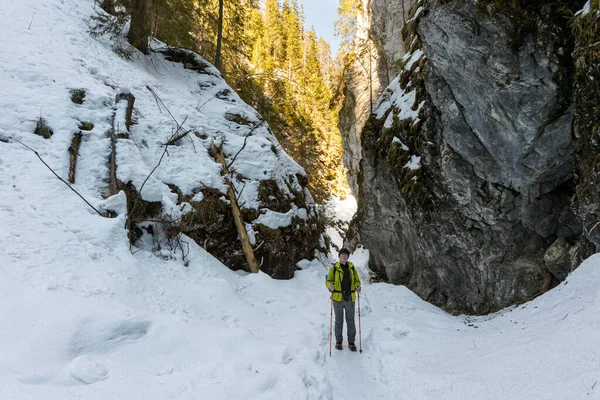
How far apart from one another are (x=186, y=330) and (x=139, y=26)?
15.4m

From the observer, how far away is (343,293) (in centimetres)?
668

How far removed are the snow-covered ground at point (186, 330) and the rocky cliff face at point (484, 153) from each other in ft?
10.5

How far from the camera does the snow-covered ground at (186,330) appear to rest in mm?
3760

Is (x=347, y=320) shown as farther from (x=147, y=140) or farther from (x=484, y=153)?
(x=147, y=140)

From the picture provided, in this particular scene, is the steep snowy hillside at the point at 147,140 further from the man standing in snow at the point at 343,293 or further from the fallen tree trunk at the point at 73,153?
the man standing in snow at the point at 343,293

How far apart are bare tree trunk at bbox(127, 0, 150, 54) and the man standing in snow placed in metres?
14.9

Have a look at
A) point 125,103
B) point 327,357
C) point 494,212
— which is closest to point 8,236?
point 327,357

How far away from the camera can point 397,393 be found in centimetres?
476

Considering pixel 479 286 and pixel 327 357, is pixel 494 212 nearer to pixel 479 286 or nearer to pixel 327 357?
pixel 479 286

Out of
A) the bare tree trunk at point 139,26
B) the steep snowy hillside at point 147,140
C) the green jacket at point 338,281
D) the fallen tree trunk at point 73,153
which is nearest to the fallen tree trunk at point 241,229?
the steep snowy hillside at point 147,140

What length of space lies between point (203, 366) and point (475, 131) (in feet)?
29.1

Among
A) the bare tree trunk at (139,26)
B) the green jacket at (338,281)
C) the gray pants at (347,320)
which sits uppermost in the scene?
the bare tree trunk at (139,26)

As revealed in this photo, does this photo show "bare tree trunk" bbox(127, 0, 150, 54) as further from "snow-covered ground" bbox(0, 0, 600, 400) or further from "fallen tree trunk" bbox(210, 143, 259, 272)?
"fallen tree trunk" bbox(210, 143, 259, 272)

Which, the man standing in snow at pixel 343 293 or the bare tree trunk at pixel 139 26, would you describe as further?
the bare tree trunk at pixel 139 26
